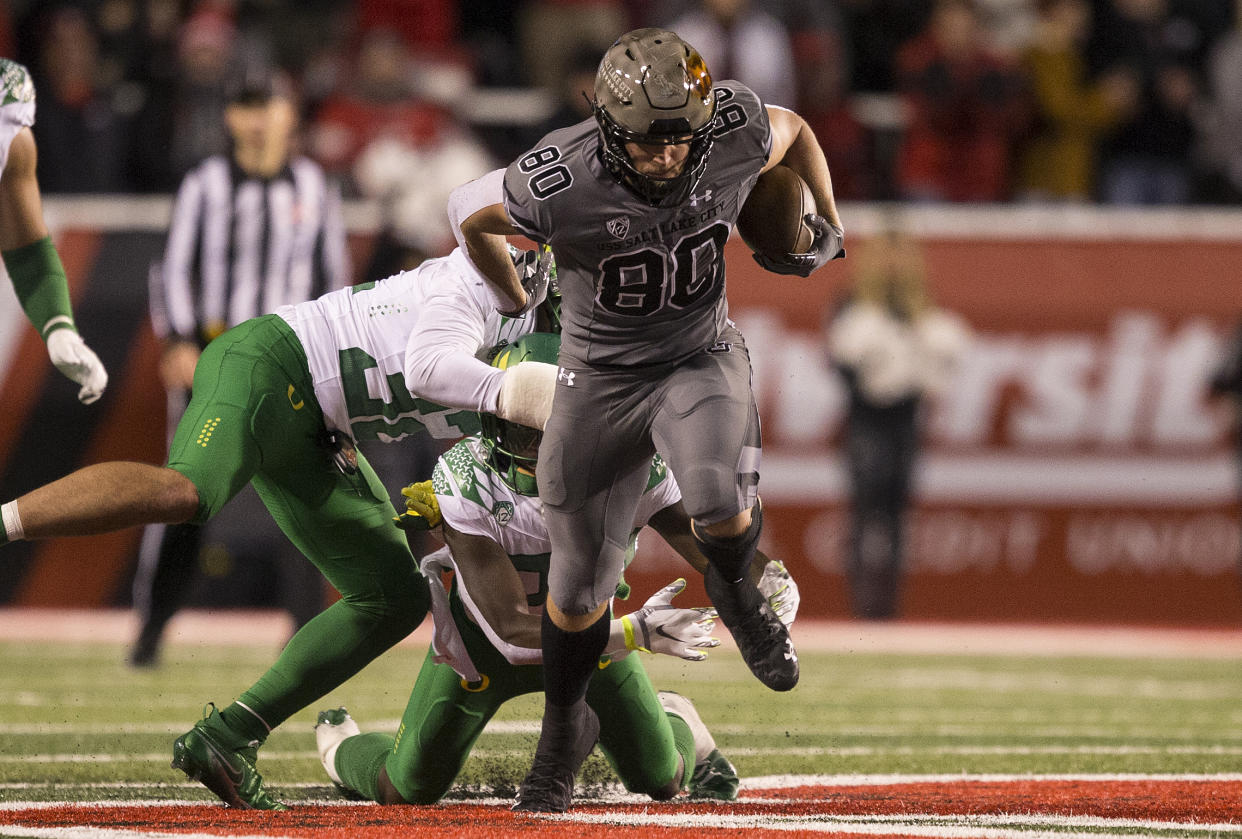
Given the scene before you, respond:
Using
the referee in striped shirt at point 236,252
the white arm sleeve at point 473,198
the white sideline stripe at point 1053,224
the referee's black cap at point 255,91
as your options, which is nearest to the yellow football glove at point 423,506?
the white arm sleeve at point 473,198

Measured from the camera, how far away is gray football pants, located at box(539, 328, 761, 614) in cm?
379

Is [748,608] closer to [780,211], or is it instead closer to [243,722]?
[780,211]

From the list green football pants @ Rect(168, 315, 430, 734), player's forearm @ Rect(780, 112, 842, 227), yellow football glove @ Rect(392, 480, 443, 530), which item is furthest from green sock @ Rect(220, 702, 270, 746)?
player's forearm @ Rect(780, 112, 842, 227)

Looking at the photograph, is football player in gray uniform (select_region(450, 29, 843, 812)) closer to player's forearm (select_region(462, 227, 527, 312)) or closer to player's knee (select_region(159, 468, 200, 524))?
player's forearm (select_region(462, 227, 527, 312))

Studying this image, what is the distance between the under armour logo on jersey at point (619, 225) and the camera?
3.75 meters

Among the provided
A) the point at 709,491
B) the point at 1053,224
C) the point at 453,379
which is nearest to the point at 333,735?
the point at 453,379

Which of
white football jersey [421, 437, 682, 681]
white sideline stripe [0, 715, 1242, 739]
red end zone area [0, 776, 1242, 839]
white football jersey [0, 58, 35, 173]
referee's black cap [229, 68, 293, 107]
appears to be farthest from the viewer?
referee's black cap [229, 68, 293, 107]

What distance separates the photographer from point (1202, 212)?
9.15 meters

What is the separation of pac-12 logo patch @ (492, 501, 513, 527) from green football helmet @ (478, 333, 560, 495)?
39 mm

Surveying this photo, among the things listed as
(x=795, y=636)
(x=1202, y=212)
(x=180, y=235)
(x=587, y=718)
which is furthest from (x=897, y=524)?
(x=587, y=718)

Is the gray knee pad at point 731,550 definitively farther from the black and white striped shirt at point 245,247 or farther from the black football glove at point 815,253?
the black and white striped shirt at point 245,247

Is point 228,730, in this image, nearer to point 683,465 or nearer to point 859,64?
point 683,465

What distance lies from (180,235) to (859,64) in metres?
4.83

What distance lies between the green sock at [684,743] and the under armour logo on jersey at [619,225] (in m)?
1.21
